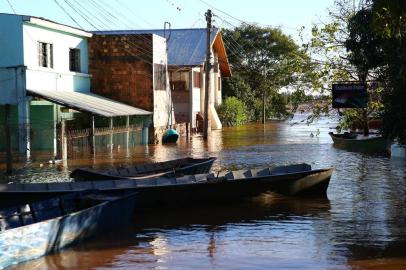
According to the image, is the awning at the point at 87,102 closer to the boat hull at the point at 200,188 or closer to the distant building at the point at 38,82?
the distant building at the point at 38,82

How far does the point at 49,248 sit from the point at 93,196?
228cm

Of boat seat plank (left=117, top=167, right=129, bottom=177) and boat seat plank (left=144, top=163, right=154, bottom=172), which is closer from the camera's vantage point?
boat seat plank (left=117, top=167, right=129, bottom=177)

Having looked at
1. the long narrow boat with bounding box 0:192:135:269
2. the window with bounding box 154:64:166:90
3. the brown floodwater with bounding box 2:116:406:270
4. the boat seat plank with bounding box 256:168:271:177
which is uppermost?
the window with bounding box 154:64:166:90

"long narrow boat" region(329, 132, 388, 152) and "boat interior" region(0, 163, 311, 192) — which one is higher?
"long narrow boat" region(329, 132, 388, 152)

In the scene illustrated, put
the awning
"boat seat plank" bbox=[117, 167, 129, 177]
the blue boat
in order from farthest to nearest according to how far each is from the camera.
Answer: the blue boat → the awning → "boat seat plank" bbox=[117, 167, 129, 177]

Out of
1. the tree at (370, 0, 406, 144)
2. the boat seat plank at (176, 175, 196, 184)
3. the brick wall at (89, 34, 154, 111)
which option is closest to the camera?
the boat seat plank at (176, 175, 196, 184)

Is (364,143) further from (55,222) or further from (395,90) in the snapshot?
(55,222)

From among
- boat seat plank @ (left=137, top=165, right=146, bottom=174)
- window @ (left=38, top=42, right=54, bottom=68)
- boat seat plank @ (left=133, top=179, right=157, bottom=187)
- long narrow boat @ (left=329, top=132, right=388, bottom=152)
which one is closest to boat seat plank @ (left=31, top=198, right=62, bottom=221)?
boat seat plank @ (left=133, top=179, right=157, bottom=187)

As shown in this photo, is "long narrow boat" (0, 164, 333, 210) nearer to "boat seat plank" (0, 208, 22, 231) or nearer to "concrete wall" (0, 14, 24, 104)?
"boat seat plank" (0, 208, 22, 231)

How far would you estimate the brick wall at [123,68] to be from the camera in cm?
3631

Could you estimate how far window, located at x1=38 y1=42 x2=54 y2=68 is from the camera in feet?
97.1

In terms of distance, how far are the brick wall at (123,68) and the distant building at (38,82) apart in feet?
9.95

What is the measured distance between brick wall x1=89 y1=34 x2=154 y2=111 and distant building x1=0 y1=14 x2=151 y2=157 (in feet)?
9.95

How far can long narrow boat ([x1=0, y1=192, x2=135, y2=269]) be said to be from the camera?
1045 cm
